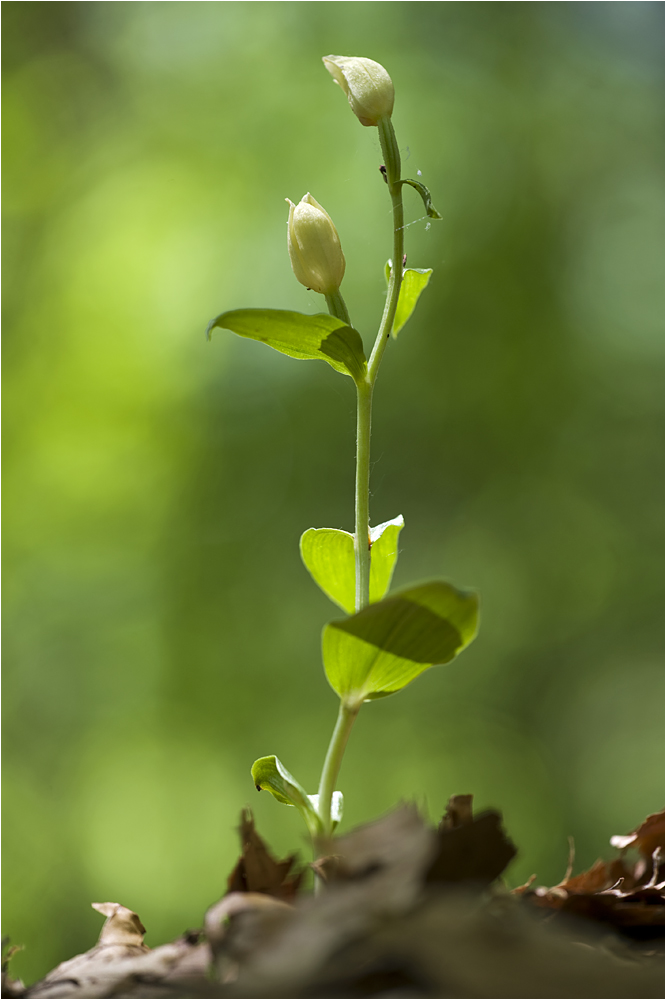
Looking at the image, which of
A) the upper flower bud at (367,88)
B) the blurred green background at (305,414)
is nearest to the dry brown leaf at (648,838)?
the upper flower bud at (367,88)

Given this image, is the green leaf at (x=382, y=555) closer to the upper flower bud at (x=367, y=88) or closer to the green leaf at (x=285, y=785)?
the green leaf at (x=285, y=785)

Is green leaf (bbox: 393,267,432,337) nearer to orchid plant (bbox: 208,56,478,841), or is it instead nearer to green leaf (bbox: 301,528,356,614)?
orchid plant (bbox: 208,56,478,841)

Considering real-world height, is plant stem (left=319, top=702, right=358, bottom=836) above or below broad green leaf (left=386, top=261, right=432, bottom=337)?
below

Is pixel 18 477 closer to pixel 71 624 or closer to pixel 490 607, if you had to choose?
pixel 71 624

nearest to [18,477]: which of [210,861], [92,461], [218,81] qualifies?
[92,461]

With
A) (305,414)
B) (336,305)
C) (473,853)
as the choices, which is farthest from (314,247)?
(305,414)

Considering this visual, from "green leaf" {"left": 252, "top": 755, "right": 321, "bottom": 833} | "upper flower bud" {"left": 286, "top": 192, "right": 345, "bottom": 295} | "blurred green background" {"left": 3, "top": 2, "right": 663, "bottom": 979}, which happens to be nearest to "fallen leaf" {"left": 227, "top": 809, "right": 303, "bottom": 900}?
"green leaf" {"left": 252, "top": 755, "right": 321, "bottom": 833}
